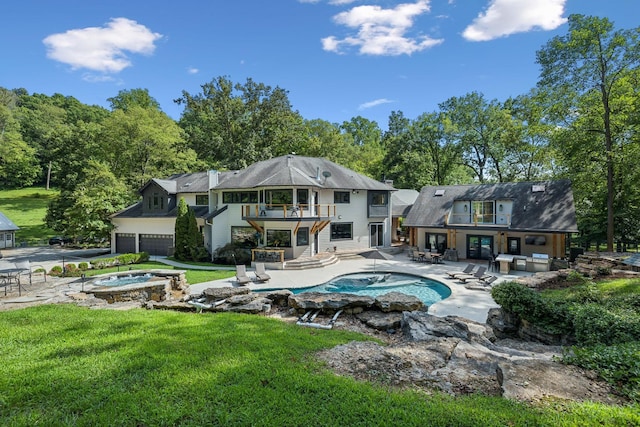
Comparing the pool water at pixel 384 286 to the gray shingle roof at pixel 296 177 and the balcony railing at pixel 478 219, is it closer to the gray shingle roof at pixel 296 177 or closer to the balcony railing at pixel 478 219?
the gray shingle roof at pixel 296 177

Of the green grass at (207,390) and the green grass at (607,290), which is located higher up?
the green grass at (607,290)

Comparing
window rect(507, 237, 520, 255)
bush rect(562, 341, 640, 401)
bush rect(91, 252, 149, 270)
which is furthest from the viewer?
window rect(507, 237, 520, 255)

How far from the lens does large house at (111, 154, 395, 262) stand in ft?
67.2

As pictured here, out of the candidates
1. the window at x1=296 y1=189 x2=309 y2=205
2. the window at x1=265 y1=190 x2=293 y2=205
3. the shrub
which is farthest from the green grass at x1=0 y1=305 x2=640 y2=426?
the window at x1=296 y1=189 x2=309 y2=205

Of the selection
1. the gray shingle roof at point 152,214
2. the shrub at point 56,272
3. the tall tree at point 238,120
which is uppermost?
the tall tree at point 238,120

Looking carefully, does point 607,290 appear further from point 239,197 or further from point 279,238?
point 239,197

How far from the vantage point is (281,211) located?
66.5 ft

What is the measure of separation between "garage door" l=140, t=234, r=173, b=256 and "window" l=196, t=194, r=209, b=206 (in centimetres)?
324

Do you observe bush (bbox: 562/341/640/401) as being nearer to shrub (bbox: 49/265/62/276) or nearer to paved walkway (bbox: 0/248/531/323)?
paved walkway (bbox: 0/248/531/323)

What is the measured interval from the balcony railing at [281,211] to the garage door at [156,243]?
6.94 m

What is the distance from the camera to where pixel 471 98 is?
3278 cm

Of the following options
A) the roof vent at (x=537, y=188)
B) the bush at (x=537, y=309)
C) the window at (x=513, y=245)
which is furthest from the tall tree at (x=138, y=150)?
the roof vent at (x=537, y=188)

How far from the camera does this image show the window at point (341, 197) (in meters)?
23.9

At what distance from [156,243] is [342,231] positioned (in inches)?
568
